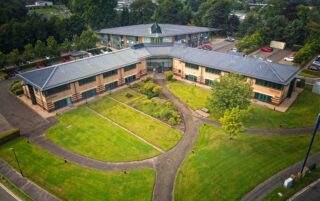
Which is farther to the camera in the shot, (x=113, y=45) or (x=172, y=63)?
(x=113, y=45)

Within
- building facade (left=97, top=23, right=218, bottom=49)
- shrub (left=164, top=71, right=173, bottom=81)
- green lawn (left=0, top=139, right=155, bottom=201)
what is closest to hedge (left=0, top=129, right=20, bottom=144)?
green lawn (left=0, top=139, right=155, bottom=201)

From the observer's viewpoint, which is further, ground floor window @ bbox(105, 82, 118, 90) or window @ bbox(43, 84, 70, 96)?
ground floor window @ bbox(105, 82, 118, 90)

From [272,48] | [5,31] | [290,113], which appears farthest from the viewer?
[272,48]

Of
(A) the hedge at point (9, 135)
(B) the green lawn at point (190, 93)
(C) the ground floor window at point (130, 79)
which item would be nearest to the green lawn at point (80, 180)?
(A) the hedge at point (9, 135)

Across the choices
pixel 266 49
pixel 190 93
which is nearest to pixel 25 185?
pixel 190 93

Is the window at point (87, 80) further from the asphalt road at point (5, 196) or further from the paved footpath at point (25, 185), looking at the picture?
the asphalt road at point (5, 196)

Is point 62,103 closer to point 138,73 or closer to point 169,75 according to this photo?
point 138,73

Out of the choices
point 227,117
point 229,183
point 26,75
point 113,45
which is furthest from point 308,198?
point 113,45

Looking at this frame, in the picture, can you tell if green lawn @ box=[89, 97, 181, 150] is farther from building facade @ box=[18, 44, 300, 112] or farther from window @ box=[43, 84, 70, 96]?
window @ box=[43, 84, 70, 96]

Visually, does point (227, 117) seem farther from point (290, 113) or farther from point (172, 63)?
point (172, 63)
